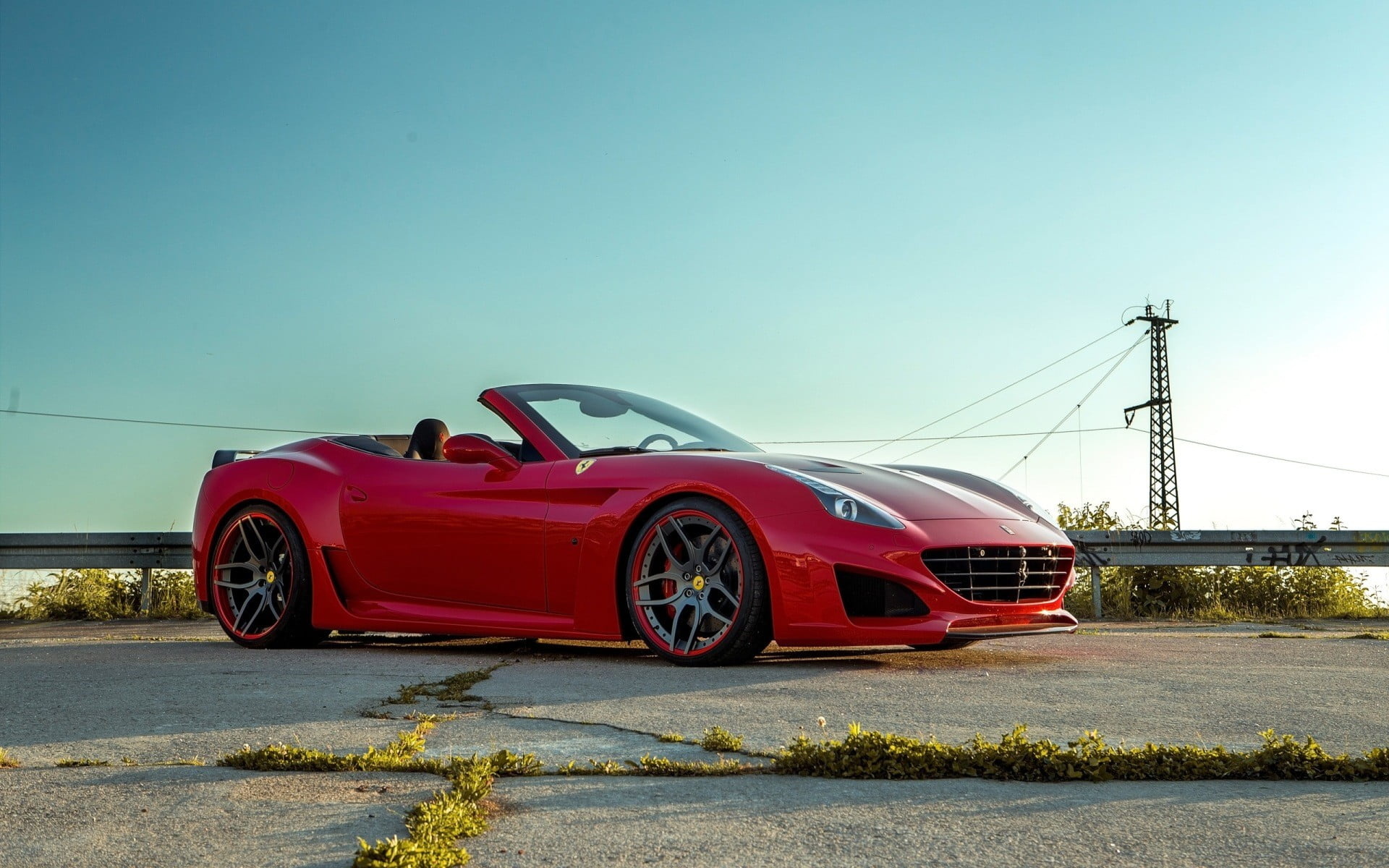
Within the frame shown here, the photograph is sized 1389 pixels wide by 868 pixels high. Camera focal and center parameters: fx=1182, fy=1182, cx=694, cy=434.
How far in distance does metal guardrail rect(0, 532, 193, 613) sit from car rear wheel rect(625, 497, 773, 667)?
21.3ft

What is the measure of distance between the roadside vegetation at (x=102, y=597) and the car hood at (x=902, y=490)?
687 centimetres

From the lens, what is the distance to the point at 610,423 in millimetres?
5945

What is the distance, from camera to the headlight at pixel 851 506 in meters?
4.74

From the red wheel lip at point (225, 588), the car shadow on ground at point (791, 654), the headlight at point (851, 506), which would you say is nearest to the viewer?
the headlight at point (851, 506)

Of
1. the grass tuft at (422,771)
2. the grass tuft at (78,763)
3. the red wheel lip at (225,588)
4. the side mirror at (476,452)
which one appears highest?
the side mirror at (476,452)

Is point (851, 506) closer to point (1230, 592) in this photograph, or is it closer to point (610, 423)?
point (610, 423)

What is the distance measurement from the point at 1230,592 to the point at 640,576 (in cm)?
683

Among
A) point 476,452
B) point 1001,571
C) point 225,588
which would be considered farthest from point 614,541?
point 225,588

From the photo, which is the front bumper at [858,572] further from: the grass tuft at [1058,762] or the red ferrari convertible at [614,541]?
the grass tuft at [1058,762]

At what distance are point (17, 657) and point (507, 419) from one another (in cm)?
253

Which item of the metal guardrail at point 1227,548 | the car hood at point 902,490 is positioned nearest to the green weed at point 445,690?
the car hood at point 902,490

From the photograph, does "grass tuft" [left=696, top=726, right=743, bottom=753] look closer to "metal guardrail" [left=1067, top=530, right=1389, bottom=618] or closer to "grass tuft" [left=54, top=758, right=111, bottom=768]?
"grass tuft" [left=54, top=758, right=111, bottom=768]

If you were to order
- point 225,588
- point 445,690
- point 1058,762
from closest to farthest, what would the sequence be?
point 1058,762 < point 445,690 < point 225,588

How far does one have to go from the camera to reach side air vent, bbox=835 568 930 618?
467 centimetres
